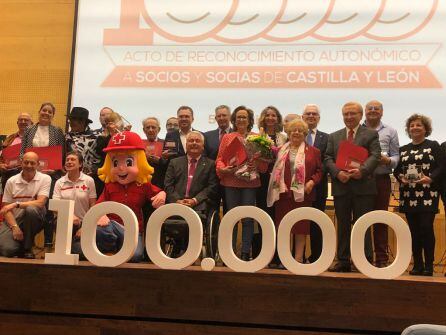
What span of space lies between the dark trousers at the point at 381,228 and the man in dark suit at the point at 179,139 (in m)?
1.58

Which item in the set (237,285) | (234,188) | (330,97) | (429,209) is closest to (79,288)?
(237,285)

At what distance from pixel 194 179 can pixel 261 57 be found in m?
2.37

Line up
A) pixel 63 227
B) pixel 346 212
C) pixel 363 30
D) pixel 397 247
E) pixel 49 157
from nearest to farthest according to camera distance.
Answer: pixel 397 247 → pixel 63 227 → pixel 346 212 → pixel 49 157 → pixel 363 30

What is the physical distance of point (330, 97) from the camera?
5.95 meters

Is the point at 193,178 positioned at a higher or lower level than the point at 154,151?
lower

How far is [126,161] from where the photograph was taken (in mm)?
3881

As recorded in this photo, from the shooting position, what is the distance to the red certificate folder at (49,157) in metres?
4.66

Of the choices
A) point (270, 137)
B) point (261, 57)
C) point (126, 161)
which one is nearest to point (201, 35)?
point (261, 57)

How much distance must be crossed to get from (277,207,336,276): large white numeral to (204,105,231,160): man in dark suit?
1.68m

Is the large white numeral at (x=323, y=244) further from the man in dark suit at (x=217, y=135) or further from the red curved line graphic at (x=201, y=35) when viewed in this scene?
the red curved line graphic at (x=201, y=35)

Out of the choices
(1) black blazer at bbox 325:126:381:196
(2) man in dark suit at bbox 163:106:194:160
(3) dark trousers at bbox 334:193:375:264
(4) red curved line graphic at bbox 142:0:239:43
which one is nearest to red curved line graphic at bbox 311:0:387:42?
(4) red curved line graphic at bbox 142:0:239:43

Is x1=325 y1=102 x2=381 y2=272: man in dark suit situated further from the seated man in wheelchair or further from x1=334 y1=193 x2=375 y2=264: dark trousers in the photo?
the seated man in wheelchair

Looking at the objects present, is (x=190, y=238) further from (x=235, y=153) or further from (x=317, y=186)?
(x=317, y=186)

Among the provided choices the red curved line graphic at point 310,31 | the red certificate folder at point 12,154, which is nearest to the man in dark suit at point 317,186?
the red curved line graphic at point 310,31
